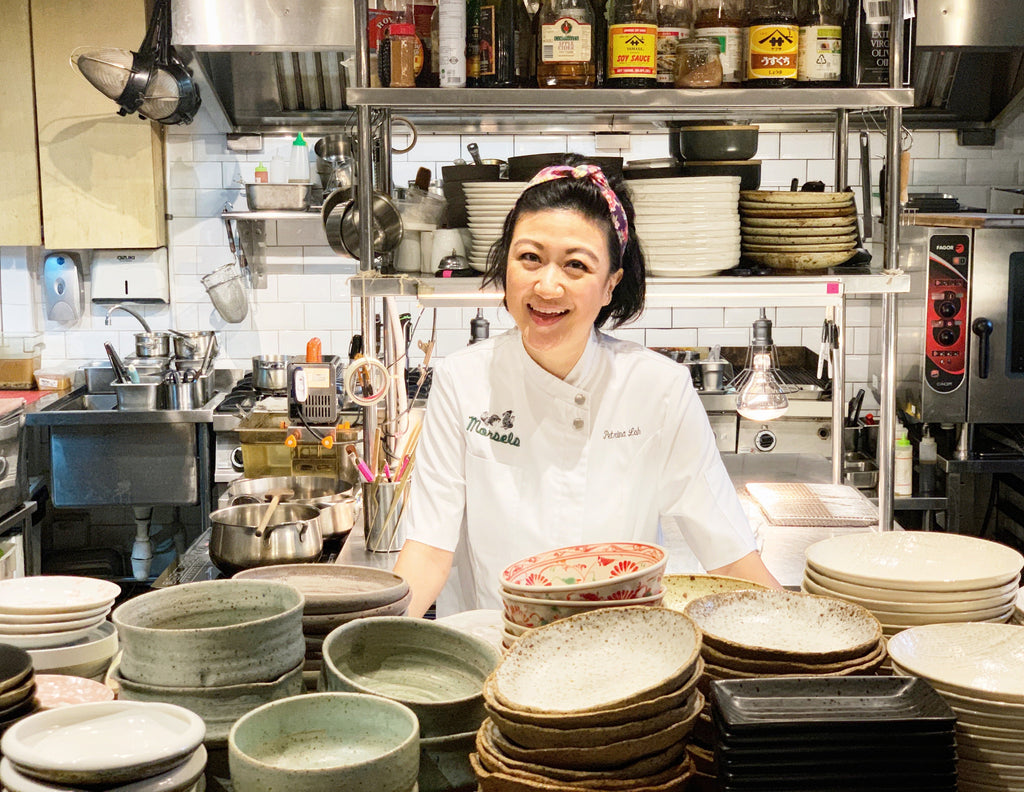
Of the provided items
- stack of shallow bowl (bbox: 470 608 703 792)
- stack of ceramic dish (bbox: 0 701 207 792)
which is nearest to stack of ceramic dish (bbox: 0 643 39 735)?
stack of ceramic dish (bbox: 0 701 207 792)

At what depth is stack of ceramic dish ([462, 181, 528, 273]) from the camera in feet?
9.45

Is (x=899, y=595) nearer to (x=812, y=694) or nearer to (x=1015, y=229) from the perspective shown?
(x=812, y=694)

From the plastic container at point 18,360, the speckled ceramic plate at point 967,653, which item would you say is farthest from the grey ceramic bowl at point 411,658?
the plastic container at point 18,360

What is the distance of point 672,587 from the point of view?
5.29 feet

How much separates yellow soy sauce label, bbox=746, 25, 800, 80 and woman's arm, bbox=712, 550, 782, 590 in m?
1.25

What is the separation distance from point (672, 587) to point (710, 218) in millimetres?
1488

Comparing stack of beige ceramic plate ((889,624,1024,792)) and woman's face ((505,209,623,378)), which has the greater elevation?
woman's face ((505,209,623,378))

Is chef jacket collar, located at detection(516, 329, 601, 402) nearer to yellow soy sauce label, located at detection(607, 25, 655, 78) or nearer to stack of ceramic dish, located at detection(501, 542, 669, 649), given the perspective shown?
yellow soy sauce label, located at detection(607, 25, 655, 78)

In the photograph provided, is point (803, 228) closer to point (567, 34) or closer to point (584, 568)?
point (567, 34)

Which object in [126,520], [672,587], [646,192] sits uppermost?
[646,192]

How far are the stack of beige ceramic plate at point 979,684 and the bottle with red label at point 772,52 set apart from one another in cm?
179

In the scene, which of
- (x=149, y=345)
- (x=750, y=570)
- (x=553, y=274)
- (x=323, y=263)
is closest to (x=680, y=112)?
(x=553, y=274)

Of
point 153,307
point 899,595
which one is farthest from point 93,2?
point 899,595

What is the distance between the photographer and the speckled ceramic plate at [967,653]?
1.26 meters
